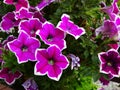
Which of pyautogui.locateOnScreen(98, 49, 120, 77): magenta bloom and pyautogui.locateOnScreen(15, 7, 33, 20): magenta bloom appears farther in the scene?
Answer: pyautogui.locateOnScreen(15, 7, 33, 20): magenta bloom

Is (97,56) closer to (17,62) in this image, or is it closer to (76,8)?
(76,8)

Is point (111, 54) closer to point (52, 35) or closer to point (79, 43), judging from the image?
point (79, 43)

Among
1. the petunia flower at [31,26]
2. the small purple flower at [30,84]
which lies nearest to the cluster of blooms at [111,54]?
the petunia flower at [31,26]

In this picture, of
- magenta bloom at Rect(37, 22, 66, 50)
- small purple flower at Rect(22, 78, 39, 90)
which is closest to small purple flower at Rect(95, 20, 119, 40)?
magenta bloom at Rect(37, 22, 66, 50)

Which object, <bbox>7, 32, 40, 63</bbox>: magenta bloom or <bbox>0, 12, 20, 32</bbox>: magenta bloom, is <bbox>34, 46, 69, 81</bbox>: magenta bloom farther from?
<bbox>0, 12, 20, 32</bbox>: magenta bloom

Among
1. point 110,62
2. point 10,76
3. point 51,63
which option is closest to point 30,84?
point 10,76

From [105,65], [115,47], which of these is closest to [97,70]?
[105,65]
